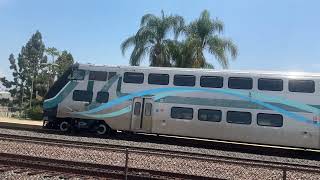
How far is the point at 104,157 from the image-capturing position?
16.2m

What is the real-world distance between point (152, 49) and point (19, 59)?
6740 cm

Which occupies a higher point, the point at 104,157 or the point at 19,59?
the point at 19,59

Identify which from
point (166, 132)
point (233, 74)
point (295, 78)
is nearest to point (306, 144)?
point (295, 78)

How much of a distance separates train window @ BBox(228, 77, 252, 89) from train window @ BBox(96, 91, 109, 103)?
633 cm

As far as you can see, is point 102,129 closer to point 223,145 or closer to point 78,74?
point 78,74

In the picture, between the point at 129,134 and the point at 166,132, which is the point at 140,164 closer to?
the point at 166,132

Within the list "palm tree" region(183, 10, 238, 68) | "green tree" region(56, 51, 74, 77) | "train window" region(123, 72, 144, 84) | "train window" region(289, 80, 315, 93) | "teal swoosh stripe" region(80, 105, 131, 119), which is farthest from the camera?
"green tree" region(56, 51, 74, 77)

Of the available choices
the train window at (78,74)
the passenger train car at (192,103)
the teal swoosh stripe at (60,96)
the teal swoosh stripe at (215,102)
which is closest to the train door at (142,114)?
the passenger train car at (192,103)

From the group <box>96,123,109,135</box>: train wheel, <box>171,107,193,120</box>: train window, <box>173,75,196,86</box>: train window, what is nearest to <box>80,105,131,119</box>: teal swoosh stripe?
<box>96,123,109,135</box>: train wheel

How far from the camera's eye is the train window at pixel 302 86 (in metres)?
21.2

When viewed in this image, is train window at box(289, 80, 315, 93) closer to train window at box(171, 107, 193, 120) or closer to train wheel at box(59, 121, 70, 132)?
train window at box(171, 107, 193, 120)

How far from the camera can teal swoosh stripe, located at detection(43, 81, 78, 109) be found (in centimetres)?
2486

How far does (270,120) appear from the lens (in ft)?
71.5

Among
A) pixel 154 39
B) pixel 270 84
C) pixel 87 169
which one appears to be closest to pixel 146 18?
pixel 154 39
